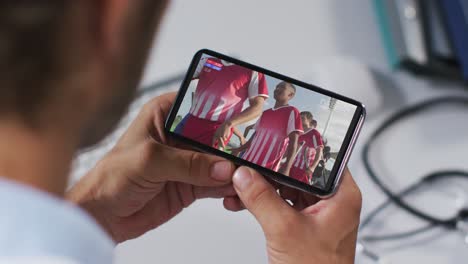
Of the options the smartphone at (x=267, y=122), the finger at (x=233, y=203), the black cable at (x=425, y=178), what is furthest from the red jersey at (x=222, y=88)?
the black cable at (x=425, y=178)

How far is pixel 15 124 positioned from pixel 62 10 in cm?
6

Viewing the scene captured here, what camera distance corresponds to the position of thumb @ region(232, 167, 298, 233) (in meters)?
0.44

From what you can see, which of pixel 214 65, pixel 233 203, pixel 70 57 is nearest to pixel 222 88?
pixel 214 65

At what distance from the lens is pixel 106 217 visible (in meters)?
0.54

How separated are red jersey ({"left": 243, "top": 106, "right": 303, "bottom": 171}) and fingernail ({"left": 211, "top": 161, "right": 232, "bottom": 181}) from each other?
16 millimetres

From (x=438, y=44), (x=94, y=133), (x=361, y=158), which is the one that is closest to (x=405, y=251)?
(x=361, y=158)

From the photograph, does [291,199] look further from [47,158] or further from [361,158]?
[47,158]

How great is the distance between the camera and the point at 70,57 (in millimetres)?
262

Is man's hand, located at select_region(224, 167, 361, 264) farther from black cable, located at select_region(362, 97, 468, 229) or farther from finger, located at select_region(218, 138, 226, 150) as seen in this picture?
black cable, located at select_region(362, 97, 468, 229)

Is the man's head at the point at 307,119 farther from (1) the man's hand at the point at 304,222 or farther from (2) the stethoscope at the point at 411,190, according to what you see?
(2) the stethoscope at the point at 411,190

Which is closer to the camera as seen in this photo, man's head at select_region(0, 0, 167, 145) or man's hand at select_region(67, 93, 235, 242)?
man's head at select_region(0, 0, 167, 145)

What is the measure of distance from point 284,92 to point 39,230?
260 millimetres

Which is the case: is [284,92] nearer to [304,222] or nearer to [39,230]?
[304,222]

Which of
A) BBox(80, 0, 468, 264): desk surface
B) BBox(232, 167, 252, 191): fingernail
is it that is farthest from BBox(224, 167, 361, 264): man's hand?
BBox(80, 0, 468, 264): desk surface
